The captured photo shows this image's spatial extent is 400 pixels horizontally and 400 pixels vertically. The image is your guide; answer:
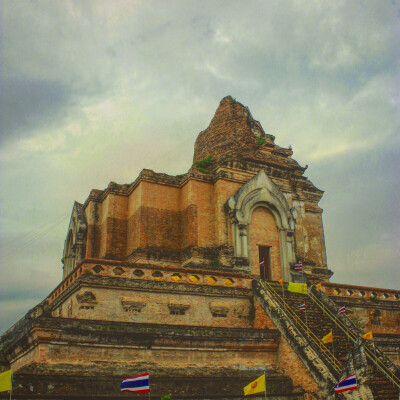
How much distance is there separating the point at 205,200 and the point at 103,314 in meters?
8.57

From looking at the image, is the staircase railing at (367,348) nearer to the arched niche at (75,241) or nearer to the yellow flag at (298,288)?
the yellow flag at (298,288)

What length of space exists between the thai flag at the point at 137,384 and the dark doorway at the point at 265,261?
10.8 m

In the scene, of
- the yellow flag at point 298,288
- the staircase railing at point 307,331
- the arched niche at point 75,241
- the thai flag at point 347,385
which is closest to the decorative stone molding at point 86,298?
the staircase railing at point 307,331

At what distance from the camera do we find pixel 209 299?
16.1 meters

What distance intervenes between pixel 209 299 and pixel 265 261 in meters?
5.61

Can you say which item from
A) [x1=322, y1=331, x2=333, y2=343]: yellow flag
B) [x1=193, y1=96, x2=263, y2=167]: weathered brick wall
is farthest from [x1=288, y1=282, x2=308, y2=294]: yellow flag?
[x1=193, y1=96, x2=263, y2=167]: weathered brick wall

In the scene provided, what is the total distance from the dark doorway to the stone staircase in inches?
97.4

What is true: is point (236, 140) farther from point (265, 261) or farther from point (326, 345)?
point (326, 345)

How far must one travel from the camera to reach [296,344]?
13625mm

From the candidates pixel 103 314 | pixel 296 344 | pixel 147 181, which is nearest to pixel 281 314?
pixel 296 344

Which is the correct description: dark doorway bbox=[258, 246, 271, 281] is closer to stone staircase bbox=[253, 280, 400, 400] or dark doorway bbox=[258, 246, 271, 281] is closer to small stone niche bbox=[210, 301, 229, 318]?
stone staircase bbox=[253, 280, 400, 400]

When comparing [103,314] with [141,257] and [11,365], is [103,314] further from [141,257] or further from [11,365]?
[141,257]

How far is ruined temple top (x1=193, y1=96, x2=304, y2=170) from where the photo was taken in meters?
23.4

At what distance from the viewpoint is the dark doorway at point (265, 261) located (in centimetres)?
2075
